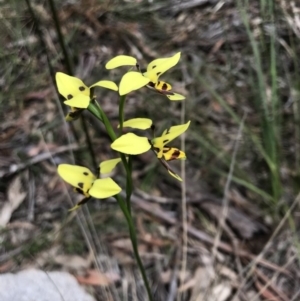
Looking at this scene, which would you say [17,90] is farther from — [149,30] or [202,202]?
[202,202]

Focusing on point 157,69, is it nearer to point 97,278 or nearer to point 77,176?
point 77,176

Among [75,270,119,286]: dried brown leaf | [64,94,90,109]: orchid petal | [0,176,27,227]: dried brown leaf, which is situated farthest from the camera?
[0,176,27,227]: dried brown leaf

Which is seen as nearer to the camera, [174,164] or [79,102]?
[79,102]

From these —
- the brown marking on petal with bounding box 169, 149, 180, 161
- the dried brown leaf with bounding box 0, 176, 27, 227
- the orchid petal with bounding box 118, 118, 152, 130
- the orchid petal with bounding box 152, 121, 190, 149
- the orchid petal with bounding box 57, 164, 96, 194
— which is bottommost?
the dried brown leaf with bounding box 0, 176, 27, 227

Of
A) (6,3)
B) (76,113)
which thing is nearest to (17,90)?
(6,3)

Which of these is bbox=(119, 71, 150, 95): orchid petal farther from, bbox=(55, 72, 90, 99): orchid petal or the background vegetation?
the background vegetation

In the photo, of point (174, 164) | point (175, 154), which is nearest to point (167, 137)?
point (175, 154)

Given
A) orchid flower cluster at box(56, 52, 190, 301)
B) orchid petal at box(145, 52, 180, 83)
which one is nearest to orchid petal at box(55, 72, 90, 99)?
orchid flower cluster at box(56, 52, 190, 301)

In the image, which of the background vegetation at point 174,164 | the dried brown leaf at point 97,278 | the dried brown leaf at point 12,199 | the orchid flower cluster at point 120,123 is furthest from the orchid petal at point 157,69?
the dried brown leaf at point 12,199
